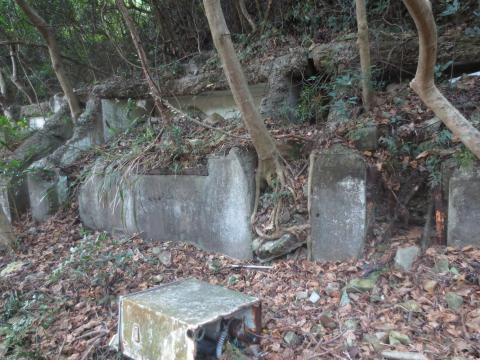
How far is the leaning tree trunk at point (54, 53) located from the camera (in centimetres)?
629

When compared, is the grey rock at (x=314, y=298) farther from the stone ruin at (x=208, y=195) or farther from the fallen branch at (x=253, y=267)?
the fallen branch at (x=253, y=267)

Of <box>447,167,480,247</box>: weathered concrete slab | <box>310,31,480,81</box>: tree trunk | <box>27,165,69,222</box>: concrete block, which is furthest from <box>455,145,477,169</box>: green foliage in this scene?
<box>27,165,69,222</box>: concrete block

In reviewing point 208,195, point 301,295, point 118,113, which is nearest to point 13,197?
point 118,113

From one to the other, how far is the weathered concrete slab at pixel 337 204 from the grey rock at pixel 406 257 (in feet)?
1.06

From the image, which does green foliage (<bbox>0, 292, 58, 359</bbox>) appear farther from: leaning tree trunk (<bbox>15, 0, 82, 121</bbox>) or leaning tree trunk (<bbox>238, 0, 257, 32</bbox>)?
leaning tree trunk (<bbox>238, 0, 257, 32</bbox>)

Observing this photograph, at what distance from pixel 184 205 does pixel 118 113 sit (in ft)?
11.0

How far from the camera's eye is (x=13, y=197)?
256 inches

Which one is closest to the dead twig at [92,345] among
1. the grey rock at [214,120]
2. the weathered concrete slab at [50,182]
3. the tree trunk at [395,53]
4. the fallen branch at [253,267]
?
the fallen branch at [253,267]

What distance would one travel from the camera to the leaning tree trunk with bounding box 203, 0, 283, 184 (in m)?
Result: 3.40

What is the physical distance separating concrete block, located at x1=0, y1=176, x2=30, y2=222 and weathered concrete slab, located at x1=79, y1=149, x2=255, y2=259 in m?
1.46

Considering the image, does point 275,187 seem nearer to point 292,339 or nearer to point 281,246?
point 281,246

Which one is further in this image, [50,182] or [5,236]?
[50,182]

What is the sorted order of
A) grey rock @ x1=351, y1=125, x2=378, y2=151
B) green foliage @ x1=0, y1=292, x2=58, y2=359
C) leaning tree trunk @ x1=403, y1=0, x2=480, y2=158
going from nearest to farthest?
1. leaning tree trunk @ x1=403, y1=0, x2=480, y2=158
2. green foliage @ x1=0, y1=292, x2=58, y2=359
3. grey rock @ x1=351, y1=125, x2=378, y2=151

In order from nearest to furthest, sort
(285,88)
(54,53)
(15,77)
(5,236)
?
(285,88) < (5,236) < (54,53) < (15,77)
